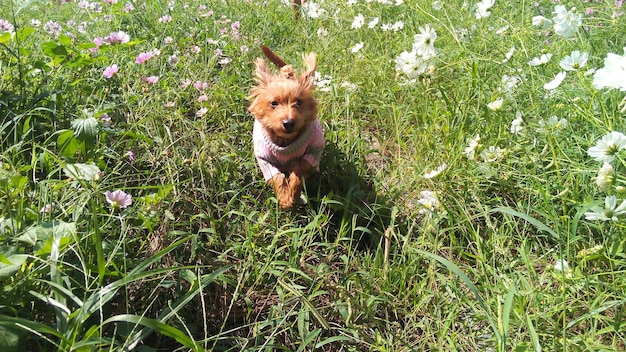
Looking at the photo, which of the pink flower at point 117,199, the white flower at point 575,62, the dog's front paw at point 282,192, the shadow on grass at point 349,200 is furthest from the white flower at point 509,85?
the pink flower at point 117,199

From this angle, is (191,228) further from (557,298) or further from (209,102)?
(557,298)

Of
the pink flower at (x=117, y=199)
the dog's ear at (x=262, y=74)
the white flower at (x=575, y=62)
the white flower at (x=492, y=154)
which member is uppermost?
the white flower at (x=575, y=62)

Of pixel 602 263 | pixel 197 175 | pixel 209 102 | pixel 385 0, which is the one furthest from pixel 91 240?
pixel 385 0

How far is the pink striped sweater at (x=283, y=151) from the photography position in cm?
216

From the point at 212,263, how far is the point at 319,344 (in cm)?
56

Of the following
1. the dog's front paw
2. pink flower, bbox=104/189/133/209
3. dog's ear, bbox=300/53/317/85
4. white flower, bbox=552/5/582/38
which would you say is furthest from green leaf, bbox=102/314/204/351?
white flower, bbox=552/5/582/38

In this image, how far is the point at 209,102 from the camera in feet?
8.71

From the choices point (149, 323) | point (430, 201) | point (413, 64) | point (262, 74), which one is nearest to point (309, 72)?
point (262, 74)

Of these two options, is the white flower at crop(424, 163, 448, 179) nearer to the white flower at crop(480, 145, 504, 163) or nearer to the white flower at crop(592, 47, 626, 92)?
the white flower at crop(480, 145, 504, 163)

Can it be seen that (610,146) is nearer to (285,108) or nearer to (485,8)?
(485,8)

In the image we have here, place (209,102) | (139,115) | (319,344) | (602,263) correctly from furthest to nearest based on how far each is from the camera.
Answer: (209,102), (139,115), (602,263), (319,344)

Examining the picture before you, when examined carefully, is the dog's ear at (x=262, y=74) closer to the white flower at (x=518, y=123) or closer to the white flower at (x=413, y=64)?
the white flower at (x=413, y=64)

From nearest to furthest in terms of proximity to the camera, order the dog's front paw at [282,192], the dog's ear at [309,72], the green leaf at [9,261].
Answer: the green leaf at [9,261]
the dog's front paw at [282,192]
the dog's ear at [309,72]

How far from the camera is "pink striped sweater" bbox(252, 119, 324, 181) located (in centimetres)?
216
